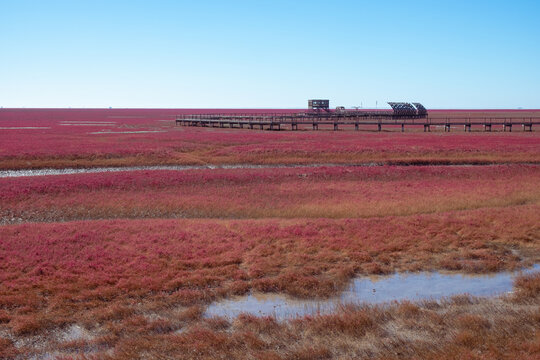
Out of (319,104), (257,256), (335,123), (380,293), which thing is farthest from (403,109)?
(380,293)

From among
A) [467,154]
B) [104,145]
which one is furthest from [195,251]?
[104,145]

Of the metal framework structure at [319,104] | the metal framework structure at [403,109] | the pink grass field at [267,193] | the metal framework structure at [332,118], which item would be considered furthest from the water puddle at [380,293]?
the metal framework structure at [319,104]

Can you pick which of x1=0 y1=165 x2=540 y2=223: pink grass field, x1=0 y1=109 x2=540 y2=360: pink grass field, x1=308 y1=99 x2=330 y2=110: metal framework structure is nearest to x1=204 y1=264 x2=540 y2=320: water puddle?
x1=0 y1=109 x2=540 y2=360: pink grass field

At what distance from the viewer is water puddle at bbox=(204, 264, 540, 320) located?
11.9 meters

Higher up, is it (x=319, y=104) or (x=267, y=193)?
(x=319, y=104)

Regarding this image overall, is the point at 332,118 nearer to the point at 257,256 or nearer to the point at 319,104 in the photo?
the point at 319,104

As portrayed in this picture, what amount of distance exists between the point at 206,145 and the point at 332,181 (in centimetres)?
2353

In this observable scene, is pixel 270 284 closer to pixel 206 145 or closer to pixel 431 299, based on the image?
pixel 431 299

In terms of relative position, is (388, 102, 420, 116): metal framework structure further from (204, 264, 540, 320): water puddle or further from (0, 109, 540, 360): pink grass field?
(204, 264, 540, 320): water puddle

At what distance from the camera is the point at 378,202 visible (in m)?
24.0

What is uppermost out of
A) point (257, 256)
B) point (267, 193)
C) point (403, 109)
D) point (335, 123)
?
point (403, 109)

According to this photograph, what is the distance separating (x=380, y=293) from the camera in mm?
12977

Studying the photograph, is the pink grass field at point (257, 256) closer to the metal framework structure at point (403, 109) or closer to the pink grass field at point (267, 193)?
the pink grass field at point (267, 193)

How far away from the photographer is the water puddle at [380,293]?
11875mm
